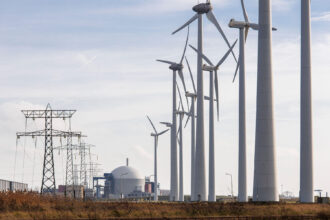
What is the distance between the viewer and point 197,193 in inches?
3573

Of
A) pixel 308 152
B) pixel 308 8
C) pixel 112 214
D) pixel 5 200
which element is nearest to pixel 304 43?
pixel 308 8

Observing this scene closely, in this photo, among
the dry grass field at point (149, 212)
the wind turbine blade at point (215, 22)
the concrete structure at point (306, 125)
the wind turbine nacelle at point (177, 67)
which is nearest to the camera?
the dry grass field at point (149, 212)

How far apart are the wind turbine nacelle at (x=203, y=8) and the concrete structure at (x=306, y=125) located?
36.2m

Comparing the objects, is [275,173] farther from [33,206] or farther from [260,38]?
[33,206]

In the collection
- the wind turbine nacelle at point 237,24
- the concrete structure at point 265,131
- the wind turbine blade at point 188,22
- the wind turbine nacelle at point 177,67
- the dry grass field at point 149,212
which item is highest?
the wind turbine blade at point 188,22

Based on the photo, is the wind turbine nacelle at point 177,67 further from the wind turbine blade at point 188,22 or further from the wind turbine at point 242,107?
the wind turbine at point 242,107

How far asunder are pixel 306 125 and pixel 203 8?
41.3 m

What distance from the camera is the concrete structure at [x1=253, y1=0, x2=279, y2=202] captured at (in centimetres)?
5406

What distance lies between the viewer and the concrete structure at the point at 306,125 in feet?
192

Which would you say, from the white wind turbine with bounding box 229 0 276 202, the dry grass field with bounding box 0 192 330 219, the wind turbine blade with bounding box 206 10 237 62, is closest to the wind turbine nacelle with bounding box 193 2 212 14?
the wind turbine blade with bounding box 206 10 237 62

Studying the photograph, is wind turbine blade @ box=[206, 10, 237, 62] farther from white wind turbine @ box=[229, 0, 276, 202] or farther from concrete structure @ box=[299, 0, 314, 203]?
concrete structure @ box=[299, 0, 314, 203]

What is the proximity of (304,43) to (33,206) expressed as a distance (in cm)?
3098

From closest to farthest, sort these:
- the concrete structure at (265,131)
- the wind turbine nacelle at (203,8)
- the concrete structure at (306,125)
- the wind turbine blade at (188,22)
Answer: the concrete structure at (265,131) < the concrete structure at (306,125) < the wind turbine nacelle at (203,8) < the wind turbine blade at (188,22)

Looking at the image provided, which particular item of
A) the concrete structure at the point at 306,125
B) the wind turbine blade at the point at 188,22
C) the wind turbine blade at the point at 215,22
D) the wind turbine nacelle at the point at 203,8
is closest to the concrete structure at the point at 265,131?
the concrete structure at the point at 306,125
